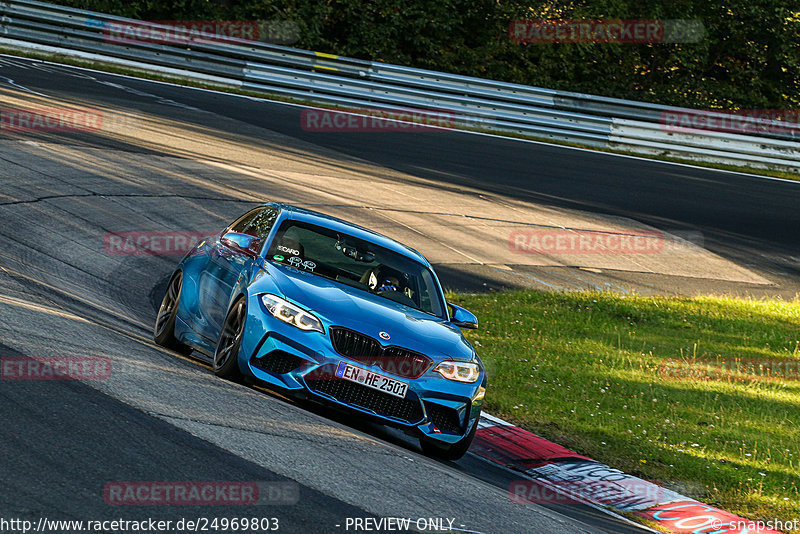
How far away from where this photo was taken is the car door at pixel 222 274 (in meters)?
8.15

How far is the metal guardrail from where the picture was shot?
27109mm

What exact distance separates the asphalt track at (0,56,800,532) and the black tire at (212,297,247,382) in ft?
0.54

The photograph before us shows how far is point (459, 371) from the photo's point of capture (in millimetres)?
7621

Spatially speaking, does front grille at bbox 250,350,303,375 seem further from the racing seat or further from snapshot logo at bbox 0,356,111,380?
the racing seat

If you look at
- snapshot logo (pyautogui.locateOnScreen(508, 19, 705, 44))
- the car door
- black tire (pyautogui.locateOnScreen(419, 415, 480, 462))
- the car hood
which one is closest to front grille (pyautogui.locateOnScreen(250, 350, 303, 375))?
the car hood

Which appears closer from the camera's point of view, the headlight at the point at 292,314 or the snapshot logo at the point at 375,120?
the headlight at the point at 292,314

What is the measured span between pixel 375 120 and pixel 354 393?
19.8m

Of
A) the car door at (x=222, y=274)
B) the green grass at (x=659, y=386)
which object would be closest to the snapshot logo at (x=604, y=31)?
Result: the green grass at (x=659, y=386)

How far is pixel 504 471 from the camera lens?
8.23m

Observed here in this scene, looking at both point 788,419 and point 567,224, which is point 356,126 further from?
point 788,419


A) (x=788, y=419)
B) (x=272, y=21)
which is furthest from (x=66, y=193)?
(x=272, y=21)

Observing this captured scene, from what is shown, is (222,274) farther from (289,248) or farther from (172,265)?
(172,265)

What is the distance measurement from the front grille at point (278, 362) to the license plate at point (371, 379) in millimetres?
321

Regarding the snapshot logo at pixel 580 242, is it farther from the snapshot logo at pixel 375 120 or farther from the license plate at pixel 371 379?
the license plate at pixel 371 379
